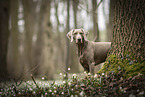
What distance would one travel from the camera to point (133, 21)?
4121 mm

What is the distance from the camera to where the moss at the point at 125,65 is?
12.1 ft

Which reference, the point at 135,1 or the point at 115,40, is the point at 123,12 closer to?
the point at 135,1

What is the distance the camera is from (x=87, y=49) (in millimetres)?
5328

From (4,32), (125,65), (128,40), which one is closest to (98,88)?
(125,65)

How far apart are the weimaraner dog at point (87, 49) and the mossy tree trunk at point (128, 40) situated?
825 millimetres

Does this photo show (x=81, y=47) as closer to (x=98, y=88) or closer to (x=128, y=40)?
(x=128, y=40)

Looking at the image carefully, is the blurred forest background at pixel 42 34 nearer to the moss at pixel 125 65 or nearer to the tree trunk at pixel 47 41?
the tree trunk at pixel 47 41


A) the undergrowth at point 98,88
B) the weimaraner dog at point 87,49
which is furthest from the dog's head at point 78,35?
the undergrowth at point 98,88

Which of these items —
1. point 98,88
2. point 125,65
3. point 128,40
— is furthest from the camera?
point 128,40

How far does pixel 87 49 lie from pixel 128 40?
62.8 inches

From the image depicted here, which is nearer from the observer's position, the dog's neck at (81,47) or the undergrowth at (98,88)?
the undergrowth at (98,88)

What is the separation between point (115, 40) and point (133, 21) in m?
0.80

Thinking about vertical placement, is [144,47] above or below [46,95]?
above

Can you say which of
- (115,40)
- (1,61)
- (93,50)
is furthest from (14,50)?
(115,40)
